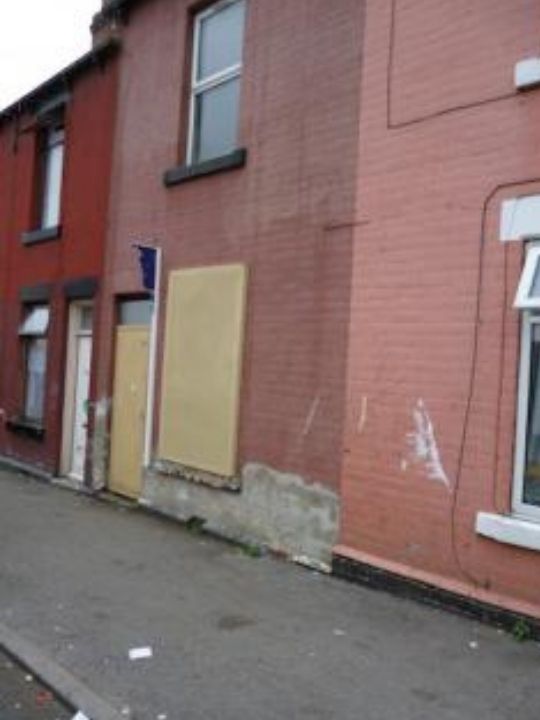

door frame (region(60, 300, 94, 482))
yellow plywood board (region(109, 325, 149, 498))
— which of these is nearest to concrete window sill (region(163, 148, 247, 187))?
yellow plywood board (region(109, 325, 149, 498))

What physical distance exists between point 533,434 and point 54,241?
31.3ft

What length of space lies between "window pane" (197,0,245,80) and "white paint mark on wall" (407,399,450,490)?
472 centimetres

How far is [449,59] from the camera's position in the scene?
8250 millimetres

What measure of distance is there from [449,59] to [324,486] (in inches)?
136

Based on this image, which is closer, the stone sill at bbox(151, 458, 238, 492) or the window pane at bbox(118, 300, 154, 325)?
the stone sill at bbox(151, 458, 238, 492)

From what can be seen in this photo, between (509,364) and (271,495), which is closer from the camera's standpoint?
(509,364)

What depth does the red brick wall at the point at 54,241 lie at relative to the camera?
1422 cm

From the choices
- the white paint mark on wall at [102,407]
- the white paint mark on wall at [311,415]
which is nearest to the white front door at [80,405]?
the white paint mark on wall at [102,407]

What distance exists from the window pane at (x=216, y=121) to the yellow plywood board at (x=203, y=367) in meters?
1.30

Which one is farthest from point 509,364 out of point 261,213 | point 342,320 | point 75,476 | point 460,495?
point 75,476

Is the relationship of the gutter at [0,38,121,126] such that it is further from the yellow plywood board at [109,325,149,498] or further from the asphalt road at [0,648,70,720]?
the asphalt road at [0,648,70,720]

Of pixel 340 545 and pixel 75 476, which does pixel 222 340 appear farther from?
pixel 75 476

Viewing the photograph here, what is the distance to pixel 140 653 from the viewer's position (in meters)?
6.85

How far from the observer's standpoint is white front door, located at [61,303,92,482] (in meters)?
14.8
